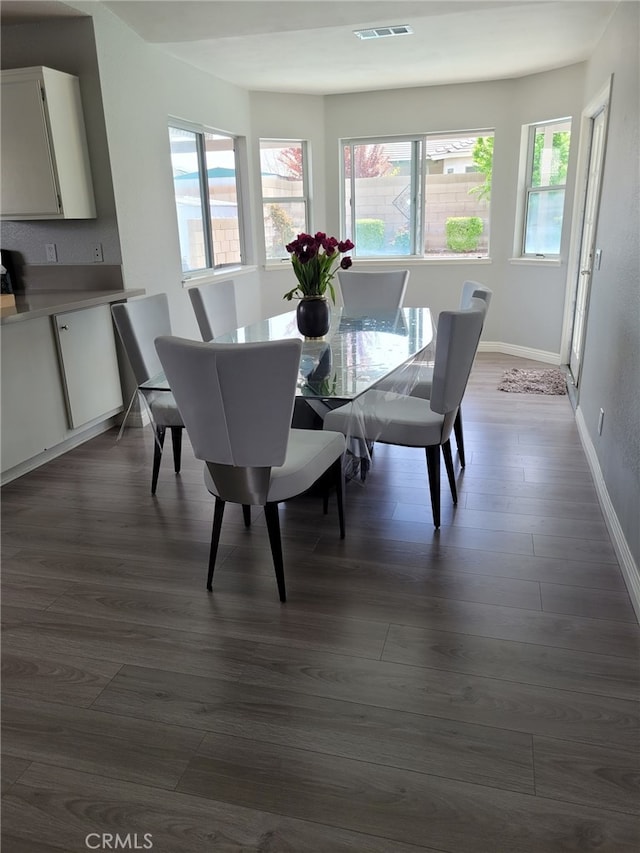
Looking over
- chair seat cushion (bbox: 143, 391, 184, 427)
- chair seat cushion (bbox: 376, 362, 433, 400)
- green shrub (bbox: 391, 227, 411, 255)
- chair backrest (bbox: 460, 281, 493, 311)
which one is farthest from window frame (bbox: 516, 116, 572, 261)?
chair seat cushion (bbox: 143, 391, 184, 427)

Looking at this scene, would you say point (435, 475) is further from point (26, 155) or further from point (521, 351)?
point (521, 351)

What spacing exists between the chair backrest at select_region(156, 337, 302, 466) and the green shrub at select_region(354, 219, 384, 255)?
4.93 meters

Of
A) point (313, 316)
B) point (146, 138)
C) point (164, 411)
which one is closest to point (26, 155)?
point (146, 138)

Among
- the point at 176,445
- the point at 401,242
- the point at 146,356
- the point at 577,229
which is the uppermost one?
the point at 577,229

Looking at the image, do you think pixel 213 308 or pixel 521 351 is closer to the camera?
pixel 213 308

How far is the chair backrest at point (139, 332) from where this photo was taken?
9.75ft

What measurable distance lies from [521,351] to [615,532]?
3783mm

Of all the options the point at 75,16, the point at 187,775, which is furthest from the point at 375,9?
the point at 187,775

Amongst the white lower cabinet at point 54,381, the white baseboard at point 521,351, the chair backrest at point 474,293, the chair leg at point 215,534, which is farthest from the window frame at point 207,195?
the chair leg at point 215,534

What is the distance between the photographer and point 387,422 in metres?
2.70

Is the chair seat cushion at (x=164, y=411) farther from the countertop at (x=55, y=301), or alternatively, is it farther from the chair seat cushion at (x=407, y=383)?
the chair seat cushion at (x=407, y=383)

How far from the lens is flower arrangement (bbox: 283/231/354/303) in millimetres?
3094

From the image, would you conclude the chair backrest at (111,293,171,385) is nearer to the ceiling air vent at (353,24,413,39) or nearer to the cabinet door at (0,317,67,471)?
the cabinet door at (0,317,67,471)

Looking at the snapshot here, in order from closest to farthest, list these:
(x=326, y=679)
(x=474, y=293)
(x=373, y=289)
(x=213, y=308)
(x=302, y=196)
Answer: (x=326, y=679)
(x=474, y=293)
(x=213, y=308)
(x=373, y=289)
(x=302, y=196)
